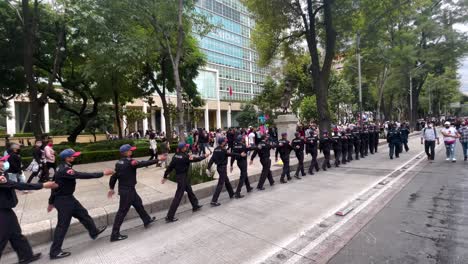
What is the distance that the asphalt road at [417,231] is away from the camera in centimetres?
399

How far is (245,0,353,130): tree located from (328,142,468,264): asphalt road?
8.98 m

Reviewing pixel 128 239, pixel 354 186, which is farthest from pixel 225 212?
pixel 354 186

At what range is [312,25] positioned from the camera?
15969mm

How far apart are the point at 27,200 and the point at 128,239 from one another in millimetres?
4501

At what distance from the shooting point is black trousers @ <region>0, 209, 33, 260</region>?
13.2 ft

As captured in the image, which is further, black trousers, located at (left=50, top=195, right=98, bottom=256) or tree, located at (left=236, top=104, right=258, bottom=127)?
tree, located at (left=236, top=104, right=258, bottom=127)

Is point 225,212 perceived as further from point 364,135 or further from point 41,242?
point 364,135

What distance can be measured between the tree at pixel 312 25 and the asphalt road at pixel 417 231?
8978 mm

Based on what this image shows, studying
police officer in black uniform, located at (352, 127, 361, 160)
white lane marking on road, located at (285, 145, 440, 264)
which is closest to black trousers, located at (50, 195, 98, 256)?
white lane marking on road, located at (285, 145, 440, 264)

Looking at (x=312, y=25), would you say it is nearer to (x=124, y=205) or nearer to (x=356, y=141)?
(x=356, y=141)

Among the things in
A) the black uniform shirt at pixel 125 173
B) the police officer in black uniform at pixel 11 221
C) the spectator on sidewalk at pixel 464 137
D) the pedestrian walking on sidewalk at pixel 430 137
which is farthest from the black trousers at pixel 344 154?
the police officer in black uniform at pixel 11 221

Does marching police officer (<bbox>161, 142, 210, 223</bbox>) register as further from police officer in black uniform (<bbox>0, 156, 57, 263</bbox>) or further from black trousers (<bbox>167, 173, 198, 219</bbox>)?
police officer in black uniform (<bbox>0, 156, 57, 263</bbox>)

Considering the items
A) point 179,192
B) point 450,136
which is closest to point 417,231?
point 179,192

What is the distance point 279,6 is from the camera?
52.5ft
